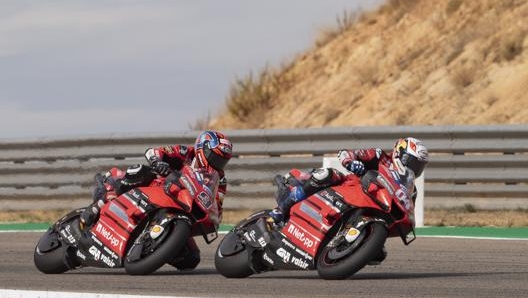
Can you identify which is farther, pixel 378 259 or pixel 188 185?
pixel 188 185

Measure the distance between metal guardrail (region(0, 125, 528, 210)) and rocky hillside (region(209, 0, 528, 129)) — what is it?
586cm

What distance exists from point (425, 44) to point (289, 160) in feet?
34.2

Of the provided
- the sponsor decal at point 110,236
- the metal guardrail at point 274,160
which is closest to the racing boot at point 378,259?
the sponsor decal at point 110,236

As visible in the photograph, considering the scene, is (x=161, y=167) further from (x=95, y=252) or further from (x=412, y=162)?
(x=412, y=162)

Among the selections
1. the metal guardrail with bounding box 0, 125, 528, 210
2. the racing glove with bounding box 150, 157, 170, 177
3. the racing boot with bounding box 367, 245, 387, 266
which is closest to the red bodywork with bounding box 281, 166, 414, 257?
the racing boot with bounding box 367, 245, 387, 266

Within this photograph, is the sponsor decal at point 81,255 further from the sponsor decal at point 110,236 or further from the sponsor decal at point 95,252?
the sponsor decal at point 110,236

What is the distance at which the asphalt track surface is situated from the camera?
1055 cm

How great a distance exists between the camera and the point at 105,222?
1258 cm

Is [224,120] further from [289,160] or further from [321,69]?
[289,160]

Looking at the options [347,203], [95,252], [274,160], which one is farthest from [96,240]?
[274,160]

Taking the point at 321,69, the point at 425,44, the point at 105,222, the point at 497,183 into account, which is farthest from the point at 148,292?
the point at 321,69

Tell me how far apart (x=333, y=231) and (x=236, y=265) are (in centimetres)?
85

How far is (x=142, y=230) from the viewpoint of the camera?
1238 centimetres

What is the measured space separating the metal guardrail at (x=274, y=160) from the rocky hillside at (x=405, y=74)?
586cm
